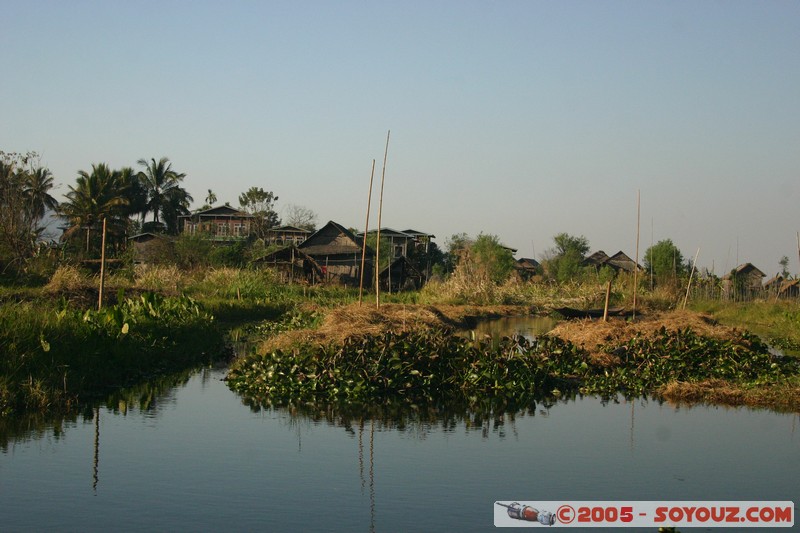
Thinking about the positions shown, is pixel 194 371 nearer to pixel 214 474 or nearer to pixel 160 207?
pixel 214 474

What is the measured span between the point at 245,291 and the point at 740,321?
17.5 metres

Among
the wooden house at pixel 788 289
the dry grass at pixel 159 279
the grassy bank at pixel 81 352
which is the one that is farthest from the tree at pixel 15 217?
the wooden house at pixel 788 289

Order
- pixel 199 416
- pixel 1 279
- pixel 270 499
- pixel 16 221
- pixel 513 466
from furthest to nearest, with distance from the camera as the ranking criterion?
pixel 16 221 → pixel 1 279 → pixel 199 416 → pixel 513 466 → pixel 270 499

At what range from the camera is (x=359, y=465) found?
315 inches

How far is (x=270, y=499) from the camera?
6824 mm

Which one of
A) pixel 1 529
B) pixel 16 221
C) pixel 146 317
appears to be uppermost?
pixel 16 221

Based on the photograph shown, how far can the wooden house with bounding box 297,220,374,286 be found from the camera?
43812mm

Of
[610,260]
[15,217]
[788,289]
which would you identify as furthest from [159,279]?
[610,260]

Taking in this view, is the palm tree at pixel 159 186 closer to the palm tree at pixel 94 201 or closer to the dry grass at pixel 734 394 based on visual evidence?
the palm tree at pixel 94 201

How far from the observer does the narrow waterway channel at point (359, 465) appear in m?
6.46

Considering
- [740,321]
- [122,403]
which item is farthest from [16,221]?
[740,321]

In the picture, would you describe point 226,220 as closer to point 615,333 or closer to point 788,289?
point 788,289

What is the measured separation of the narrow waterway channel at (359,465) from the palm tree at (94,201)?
144ft

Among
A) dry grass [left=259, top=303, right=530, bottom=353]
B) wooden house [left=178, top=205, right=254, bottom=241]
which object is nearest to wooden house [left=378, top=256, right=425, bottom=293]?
wooden house [left=178, top=205, right=254, bottom=241]
